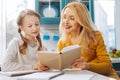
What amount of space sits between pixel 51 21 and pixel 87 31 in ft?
5.03

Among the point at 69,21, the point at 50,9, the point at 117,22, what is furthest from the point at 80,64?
the point at 117,22

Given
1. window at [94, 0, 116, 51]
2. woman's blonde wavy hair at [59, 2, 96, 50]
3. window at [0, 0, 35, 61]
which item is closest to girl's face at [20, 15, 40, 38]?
woman's blonde wavy hair at [59, 2, 96, 50]

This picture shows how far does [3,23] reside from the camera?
351 centimetres

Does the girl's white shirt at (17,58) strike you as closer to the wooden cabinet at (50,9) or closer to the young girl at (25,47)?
the young girl at (25,47)

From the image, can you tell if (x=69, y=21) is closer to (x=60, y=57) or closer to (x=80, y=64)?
(x=80, y=64)

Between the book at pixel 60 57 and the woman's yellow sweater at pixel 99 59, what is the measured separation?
0.23 m

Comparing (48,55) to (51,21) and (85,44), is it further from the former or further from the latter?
(51,21)

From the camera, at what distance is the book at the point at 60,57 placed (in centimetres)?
146

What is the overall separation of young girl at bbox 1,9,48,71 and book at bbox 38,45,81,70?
327mm

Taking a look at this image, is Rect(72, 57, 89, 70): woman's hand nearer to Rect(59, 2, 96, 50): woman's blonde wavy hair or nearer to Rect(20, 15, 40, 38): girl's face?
Rect(59, 2, 96, 50): woman's blonde wavy hair

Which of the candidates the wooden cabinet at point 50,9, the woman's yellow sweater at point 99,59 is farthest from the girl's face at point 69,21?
the wooden cabinet at point 50,9

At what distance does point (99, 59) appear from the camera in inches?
72.4

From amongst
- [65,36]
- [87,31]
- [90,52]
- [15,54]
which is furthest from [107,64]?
[15,54]

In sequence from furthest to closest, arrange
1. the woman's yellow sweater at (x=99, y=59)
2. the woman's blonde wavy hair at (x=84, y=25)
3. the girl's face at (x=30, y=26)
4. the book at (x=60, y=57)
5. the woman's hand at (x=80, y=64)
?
1. the girl's face at (x=30, y=26)
2. the woman's blonde wavy hair at (x=84, y=25)
3. the woman's yellow sweater at (x=99, y=59)
4. the woman's hand at (x=80, y=64)
5. the book at (x=60, y=57)
